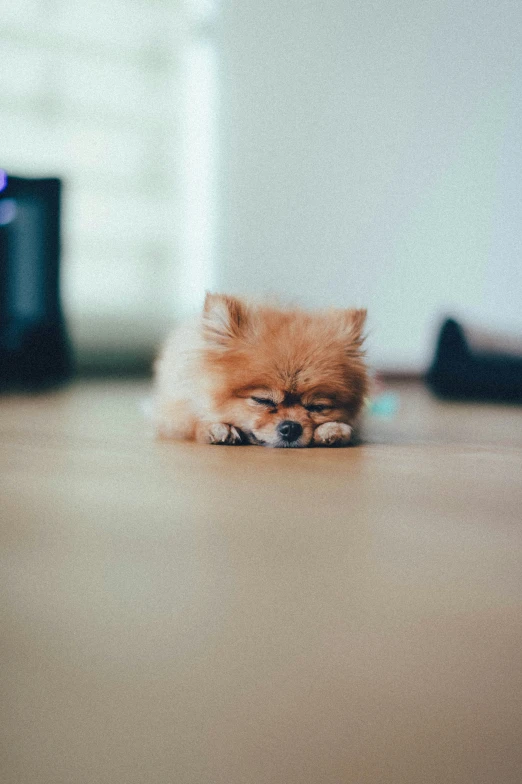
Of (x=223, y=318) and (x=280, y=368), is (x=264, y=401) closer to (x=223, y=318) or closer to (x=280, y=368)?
(x=280, y=368)

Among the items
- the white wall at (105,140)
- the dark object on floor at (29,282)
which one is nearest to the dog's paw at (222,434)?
the dark object on floor at (29,282)

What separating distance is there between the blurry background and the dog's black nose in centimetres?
282

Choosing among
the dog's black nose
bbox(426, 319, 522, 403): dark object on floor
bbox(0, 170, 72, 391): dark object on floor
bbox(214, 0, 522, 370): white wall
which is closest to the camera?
the dog's black nose

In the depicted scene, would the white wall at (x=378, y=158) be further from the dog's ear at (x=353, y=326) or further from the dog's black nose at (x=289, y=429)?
the dog's black nose at (x=289, y=429)

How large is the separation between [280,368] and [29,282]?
8.60 feet

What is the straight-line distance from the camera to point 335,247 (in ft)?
15.3

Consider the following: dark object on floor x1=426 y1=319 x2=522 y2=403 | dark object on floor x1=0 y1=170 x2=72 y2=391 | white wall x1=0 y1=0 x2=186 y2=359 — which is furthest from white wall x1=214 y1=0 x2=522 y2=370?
dark object on floor x1=0 y1=170 x2=72 y2=391

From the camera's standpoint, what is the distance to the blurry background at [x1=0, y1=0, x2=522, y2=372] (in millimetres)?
4387

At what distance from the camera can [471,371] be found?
372 cm

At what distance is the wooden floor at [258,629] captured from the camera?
54 centimetres

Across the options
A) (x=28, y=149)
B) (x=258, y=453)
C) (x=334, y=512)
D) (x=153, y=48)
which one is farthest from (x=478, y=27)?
(x=334, y=512)

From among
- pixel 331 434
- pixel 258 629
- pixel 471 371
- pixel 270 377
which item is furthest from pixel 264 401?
pixel 471 371

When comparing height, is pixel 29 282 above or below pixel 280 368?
above

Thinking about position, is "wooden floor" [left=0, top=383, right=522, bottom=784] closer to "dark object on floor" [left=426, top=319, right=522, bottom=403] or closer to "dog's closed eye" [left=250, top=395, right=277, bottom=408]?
"dog's closed eye" [left=250, top=395, right=277, bottom=408]
